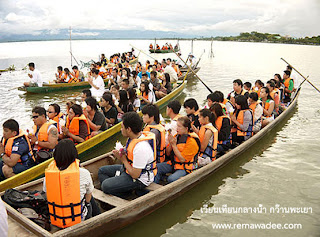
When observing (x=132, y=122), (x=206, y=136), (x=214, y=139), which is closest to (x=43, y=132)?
(x=132, y=122)

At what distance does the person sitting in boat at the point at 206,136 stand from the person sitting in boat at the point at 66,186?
2.34 metres

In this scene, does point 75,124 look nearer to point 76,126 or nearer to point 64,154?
point 76,126

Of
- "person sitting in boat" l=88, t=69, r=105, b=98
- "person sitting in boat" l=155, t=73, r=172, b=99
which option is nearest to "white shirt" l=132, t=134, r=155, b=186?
"person sitting in boat" l=155, t=73, r=172, b=99

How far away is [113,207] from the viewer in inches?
146

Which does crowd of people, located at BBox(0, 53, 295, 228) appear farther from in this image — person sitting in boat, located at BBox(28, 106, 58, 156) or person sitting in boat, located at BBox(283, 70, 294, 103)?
person sitting in boat, located at BBox(283, 70, 294, 103)

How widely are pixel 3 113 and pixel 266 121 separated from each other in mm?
9716

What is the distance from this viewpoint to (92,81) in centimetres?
1012

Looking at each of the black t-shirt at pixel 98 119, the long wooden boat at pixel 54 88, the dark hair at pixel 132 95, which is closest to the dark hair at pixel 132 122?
the black t-shirt at pixel 98 119

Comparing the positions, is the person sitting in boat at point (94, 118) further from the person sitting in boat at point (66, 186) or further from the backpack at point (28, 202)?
the person sitting in boat at point (66, 186)

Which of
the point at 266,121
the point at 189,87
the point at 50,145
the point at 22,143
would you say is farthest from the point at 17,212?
the point at 189,87

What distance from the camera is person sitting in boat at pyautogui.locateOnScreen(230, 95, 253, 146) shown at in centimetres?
587

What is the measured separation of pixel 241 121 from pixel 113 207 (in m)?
3.67

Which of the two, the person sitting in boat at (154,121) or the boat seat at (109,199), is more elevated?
the person sitting in boat at (154,121)

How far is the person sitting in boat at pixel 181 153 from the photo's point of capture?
4.09 meters
